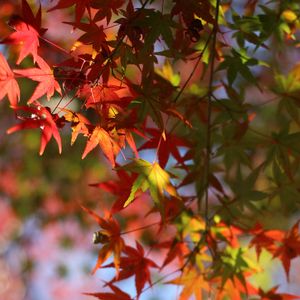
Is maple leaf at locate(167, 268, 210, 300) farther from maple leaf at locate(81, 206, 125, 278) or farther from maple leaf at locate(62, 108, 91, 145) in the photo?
maple leaf at locate(62, 108, 91, 145)

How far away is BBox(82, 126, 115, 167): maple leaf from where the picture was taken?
881 mm

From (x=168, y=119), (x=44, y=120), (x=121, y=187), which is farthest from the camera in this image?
(x=121, y=187)

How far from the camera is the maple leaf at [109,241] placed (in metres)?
1.10

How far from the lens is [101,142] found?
2.94ft

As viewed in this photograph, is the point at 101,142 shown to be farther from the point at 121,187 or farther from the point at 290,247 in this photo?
the point at 290,247

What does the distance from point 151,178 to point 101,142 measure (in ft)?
0.38

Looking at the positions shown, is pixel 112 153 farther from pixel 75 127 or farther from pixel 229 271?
pixel 229 271

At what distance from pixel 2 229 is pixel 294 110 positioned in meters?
4.50

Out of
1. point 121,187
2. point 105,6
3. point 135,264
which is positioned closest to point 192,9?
point 105,6

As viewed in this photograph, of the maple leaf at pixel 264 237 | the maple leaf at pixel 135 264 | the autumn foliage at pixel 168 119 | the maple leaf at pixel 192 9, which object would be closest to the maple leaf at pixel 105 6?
the autumn foliage at pixel 168 119

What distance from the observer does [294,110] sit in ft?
3.98

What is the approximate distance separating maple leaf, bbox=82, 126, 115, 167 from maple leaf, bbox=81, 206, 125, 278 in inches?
9.0

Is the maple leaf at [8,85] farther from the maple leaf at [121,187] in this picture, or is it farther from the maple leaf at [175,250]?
the maple leaf at [175,250]

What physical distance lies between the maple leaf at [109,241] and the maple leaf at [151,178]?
20cm
